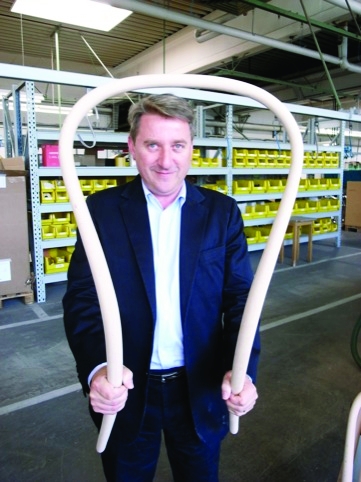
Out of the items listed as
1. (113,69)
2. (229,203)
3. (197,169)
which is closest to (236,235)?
(229,203)

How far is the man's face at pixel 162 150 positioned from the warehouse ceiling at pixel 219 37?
2072 mm

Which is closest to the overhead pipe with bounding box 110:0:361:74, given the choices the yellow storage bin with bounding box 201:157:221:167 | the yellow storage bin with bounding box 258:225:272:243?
the yellow storage bin with bounding box 201:157:221:167

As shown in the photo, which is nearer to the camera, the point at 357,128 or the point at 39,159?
the point at 39,159

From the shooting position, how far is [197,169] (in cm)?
429

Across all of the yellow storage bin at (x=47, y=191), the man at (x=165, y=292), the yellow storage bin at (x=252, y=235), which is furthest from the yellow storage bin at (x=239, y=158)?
the man at (x=165, y=292)

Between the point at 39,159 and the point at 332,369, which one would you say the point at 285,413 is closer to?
the point at 332,369

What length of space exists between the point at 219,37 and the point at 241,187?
247cm

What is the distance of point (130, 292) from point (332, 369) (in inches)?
75.6

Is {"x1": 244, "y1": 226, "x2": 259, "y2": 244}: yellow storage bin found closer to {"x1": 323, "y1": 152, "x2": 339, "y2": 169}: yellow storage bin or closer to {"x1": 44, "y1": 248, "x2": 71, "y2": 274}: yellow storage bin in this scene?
{"x1": 323, "y1": 152, "x2": 339, "y2": 169}: yellow storage bin

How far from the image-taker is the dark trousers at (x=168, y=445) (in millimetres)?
1000

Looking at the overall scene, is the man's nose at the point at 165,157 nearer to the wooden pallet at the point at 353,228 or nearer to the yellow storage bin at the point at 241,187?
the yellow storage bin at the point at 241,187

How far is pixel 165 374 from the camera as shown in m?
0.98

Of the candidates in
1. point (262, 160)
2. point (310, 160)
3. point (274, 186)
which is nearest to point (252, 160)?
point (262, 160)

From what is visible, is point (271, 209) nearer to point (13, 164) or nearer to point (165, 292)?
point (13, 164)
